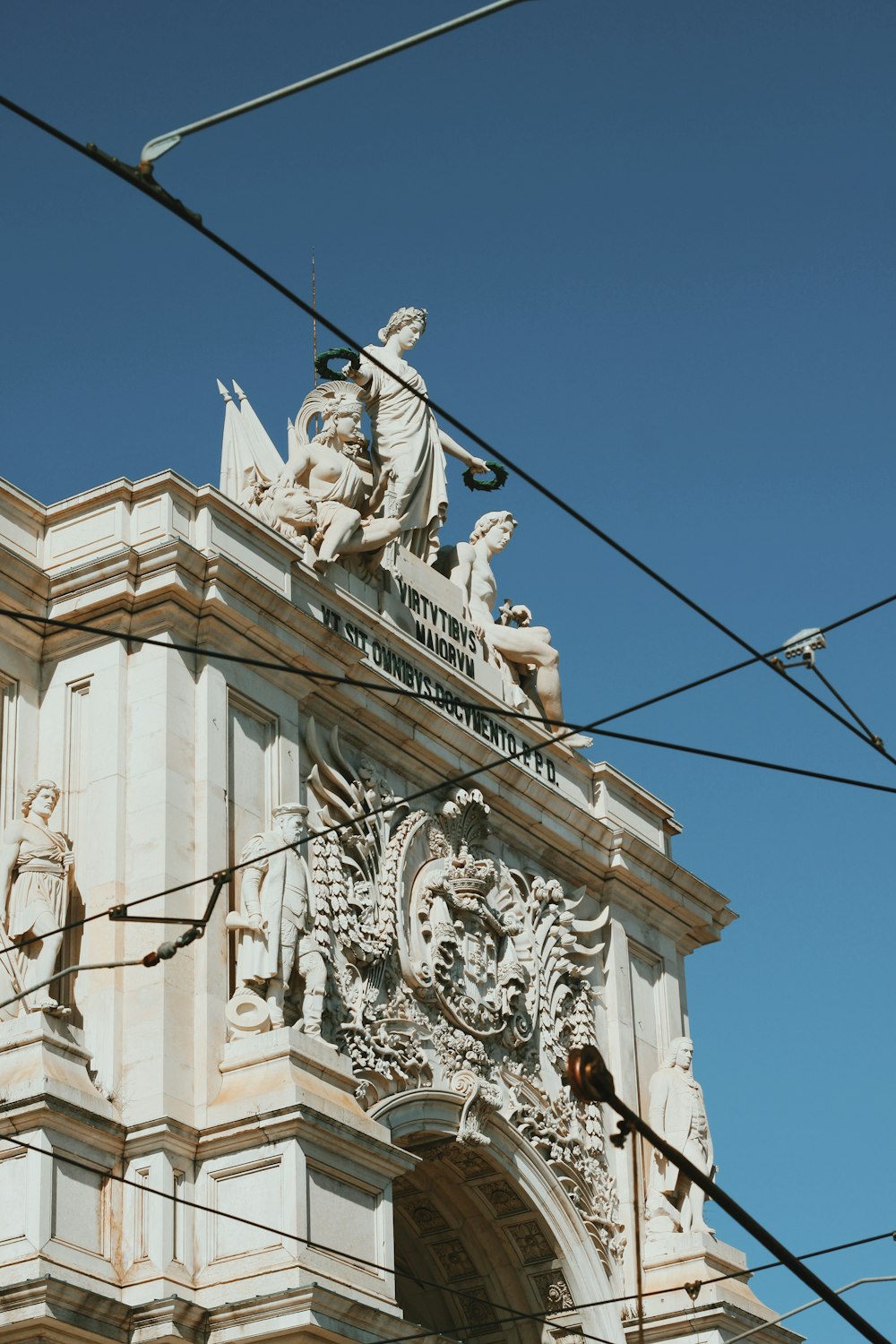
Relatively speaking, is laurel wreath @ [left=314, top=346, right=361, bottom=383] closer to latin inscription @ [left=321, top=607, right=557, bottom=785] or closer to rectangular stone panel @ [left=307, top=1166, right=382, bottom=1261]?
latin inscription @ [left=321, top=607, right=557, bottom=785]

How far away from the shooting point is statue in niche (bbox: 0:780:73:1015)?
840 inches

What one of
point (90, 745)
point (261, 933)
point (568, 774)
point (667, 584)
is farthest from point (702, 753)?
point (568, 774)

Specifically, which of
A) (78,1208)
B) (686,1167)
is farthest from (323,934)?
(686,1167)

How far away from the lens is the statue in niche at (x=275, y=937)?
21.8 m

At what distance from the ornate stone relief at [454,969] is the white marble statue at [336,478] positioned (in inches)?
88.3

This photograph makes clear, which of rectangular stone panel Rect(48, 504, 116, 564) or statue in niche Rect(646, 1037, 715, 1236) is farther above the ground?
rectangular stone panel Rect(48, 504, 116, 564)

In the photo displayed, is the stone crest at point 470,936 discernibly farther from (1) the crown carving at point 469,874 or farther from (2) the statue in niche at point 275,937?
(2) the statue in niche at point 275,937

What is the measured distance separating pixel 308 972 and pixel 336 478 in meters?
6.04

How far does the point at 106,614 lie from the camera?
2320 cm

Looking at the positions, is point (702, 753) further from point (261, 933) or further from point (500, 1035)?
point (500, 1035)

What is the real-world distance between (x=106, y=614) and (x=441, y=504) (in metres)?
6.14

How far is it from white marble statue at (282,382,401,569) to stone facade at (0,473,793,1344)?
0.36 metres

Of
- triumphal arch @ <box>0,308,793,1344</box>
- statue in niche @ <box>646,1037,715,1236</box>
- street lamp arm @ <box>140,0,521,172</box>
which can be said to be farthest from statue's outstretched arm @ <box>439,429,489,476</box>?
street lamp arm @ <box>140,0,521,172</box>

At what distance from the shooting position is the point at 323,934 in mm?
22812
